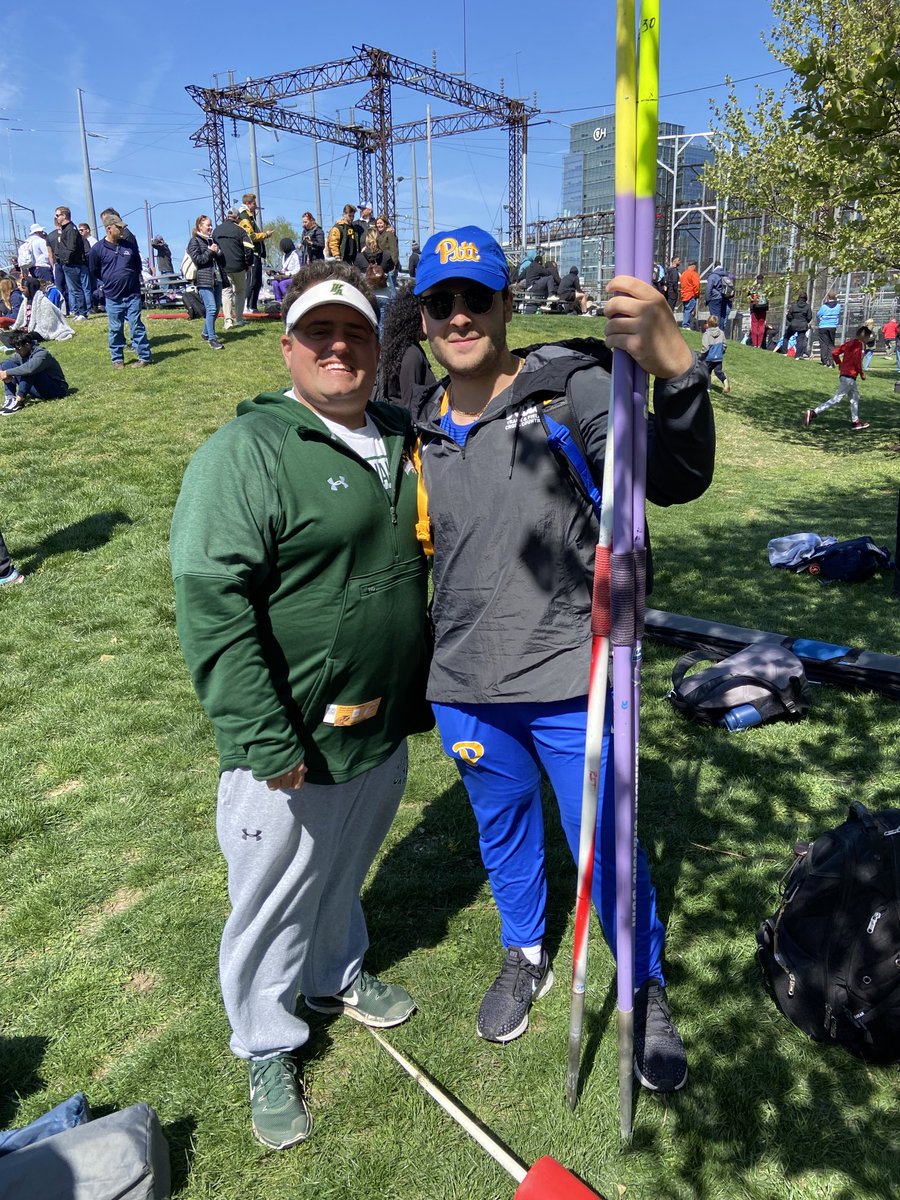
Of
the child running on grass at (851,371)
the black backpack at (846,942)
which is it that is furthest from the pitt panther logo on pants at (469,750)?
the child running on grass at (851,371)

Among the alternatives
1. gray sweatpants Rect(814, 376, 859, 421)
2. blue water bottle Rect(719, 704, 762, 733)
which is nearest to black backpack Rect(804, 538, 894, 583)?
blue water bottle Rect(719, 704, 762, 733)

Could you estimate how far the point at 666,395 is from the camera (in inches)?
68.8

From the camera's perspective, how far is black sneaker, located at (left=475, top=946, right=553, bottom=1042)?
2602 millimetres

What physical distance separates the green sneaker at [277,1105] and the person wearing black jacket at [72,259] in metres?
15.3

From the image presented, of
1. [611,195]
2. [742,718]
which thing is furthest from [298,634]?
[611,195]

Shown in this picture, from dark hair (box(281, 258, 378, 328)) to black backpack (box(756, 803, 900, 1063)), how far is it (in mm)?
2155

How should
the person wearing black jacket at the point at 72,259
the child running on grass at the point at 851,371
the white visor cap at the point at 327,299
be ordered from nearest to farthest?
the white visor cap at the point at 327,299 → the child running on grass at the point at 851,371 → the person wearing black jacket at the point at 72,259

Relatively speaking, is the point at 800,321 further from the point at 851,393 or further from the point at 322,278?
the point at 322,278

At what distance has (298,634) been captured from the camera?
2068mm

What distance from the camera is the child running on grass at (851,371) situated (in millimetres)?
13984

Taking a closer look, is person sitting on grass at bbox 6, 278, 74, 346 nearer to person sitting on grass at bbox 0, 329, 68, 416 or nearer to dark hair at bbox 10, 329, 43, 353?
person sitting on grass at bbox 0, 329, 68, 416

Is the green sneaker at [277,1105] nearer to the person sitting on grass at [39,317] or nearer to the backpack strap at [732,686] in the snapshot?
the backpack strap at [732,686]

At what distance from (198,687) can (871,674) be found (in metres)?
4.02

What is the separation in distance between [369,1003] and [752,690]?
2.70 metres
